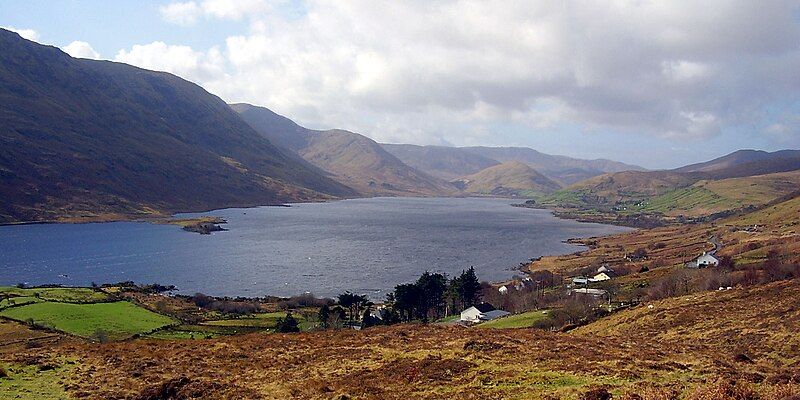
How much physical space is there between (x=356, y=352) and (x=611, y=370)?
46.1ft

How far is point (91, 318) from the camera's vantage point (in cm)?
6856

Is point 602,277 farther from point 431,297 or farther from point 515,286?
point 431,297

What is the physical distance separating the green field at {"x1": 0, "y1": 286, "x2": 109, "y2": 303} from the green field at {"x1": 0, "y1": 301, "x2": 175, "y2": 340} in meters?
6.74

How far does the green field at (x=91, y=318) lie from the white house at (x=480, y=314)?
40.6m

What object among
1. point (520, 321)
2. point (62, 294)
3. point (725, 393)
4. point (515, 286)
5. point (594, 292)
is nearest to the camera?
point (725, 393)

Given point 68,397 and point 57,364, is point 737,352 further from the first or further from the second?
point 57,364

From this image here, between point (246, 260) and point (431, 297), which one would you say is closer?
point (431, 297)

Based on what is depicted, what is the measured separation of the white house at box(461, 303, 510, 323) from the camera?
73938 mm

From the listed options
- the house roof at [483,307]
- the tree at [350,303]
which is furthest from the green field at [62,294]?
the house roof at [483,307]

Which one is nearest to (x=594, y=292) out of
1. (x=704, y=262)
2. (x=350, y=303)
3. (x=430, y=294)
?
(x=430, y=294)

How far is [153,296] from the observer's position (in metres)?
101

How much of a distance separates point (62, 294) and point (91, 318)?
23.9 meters

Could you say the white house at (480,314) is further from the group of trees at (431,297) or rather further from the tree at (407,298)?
the tree at (407,298)

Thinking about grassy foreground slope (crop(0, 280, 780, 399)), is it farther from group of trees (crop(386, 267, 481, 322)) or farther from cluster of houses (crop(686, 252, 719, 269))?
cluster of houses (crop(686, 252, 719, 269))
